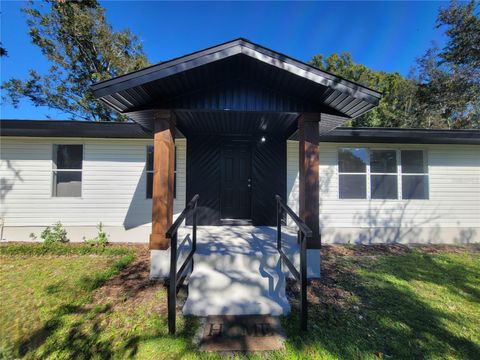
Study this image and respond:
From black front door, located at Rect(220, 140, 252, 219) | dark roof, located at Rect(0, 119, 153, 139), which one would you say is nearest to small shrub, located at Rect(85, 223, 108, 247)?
dark roof, located at Rect(0, 119, 153, 139)

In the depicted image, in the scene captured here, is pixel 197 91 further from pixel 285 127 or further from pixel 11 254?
pixel 11 254

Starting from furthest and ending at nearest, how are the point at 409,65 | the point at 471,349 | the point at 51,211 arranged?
1. the point at 409,65
2. the point at 51,211
3. the point at 471,349

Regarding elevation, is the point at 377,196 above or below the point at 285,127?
below

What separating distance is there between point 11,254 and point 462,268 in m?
9.68

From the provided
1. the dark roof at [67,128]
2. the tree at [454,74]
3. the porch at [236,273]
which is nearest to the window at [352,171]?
the porch at [236,273]

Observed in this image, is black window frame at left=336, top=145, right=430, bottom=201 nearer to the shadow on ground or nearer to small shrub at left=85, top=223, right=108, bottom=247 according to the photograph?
the shadow on ground

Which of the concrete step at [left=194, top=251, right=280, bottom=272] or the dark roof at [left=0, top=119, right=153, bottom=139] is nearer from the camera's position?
the concrete step at [left=194, top=251, right=280, bottom=272]

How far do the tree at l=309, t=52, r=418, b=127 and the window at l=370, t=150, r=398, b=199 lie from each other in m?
8.75

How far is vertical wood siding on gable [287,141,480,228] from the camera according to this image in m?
6.37

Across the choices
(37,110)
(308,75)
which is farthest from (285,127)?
(37,110)

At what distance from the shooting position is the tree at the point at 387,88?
597 inches

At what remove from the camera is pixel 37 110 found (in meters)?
13.6

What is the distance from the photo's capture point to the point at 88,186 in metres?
6.15

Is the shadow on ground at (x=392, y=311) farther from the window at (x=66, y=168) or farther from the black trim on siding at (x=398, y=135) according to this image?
the window at (x=66, y=168)
